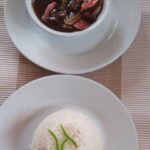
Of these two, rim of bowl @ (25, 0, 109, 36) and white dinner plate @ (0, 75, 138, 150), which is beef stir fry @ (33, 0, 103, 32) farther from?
white dinner plate @ (0, 75, 138, 150)

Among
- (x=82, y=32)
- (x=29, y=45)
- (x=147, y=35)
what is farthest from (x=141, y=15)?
(x=29, y=45)

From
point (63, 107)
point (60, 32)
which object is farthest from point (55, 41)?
point (63, 107)

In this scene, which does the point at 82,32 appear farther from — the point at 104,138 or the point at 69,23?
the point at 104,138

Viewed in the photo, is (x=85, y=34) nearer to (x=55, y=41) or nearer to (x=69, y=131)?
(x=55, y=41)

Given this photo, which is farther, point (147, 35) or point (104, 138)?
point (147, 35)

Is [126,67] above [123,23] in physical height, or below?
below

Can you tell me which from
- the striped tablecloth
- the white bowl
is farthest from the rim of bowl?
the striped tablecloth

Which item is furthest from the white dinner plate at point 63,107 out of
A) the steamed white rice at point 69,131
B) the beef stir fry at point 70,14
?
the beef stir fry at point 70,14

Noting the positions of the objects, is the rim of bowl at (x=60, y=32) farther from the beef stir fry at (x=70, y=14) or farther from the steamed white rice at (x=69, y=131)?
the steamed white rice at (x=69, y=131)
